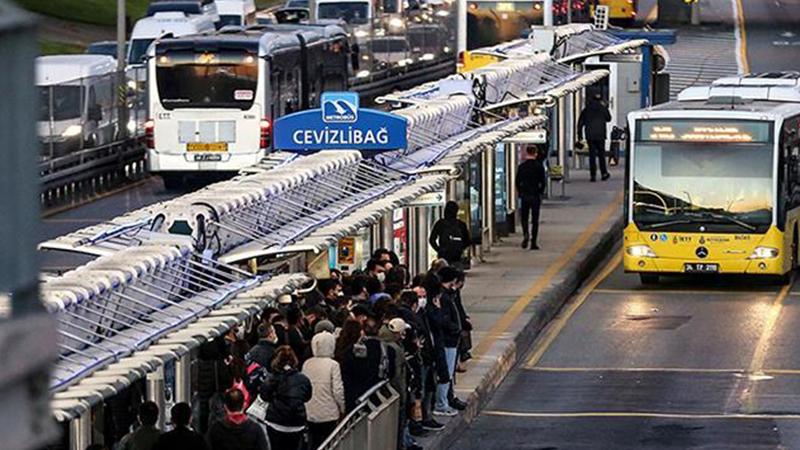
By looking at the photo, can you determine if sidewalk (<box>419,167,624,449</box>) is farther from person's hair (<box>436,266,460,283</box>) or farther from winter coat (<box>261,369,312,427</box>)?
winter coat (<box>261,369,312,427</box>)

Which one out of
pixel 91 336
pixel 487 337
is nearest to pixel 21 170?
pixel 91 336

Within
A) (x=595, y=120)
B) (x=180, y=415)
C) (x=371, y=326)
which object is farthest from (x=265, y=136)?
(x=180, y=415)

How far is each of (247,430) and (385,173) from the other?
10.9 metres

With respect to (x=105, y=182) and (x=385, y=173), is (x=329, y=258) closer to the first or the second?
(x=385, y=173)

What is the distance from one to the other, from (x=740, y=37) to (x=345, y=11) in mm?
18785

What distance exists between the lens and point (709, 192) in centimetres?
2995

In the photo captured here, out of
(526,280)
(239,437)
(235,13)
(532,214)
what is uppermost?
(239,437)

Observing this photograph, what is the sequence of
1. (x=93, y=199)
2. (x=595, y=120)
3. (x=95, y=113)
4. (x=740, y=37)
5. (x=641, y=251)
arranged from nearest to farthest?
Answer: 1. (x=641, y=251)
2. (x=93, y=199)
3. (x=95, y=113)
4. (x=595, y=120)
5. (x=740, y=37)

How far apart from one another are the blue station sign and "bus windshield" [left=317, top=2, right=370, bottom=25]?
38.7 m

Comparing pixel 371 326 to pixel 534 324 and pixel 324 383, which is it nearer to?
pixel 324 383

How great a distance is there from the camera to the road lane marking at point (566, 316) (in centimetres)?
2484

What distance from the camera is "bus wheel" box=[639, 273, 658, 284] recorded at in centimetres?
3081

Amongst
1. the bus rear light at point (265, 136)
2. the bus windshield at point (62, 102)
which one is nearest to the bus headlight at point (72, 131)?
the bus windshield at point (62, 102)

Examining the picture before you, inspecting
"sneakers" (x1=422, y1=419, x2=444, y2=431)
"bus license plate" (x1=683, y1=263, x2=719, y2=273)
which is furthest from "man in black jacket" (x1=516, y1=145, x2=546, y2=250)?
"sneakers" (x1=422, y1=419, x2=444, y2=431)
